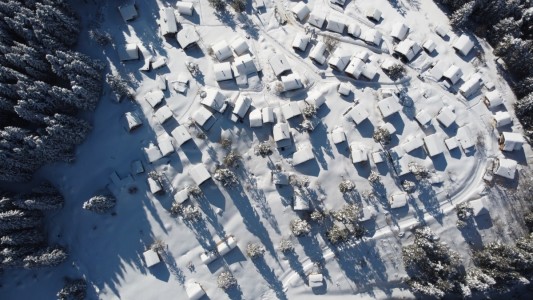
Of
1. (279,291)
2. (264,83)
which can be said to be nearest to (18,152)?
(264,83)

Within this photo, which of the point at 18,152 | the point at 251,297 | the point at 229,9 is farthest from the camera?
the point at 229,9

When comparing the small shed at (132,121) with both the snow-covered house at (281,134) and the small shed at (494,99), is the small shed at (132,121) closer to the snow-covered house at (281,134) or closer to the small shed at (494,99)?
the snow-covered house at (281,134)

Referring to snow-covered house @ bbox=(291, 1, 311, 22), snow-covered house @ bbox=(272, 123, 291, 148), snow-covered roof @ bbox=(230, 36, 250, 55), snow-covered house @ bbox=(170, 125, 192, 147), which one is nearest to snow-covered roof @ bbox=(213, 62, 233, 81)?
snow-covered roof @ bbox=(230, 36, 250, 55)

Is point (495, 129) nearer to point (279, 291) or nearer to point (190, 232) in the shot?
point (279, 291)

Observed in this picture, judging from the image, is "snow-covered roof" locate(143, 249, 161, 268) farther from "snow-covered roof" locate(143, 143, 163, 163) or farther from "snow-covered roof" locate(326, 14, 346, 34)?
→ "snow-covered roof" locate(326, 14, 346, 34)

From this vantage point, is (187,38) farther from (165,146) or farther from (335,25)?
(335,25)

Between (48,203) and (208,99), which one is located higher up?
(208,99)

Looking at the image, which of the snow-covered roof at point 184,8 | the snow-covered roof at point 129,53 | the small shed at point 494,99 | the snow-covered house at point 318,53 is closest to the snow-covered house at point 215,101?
the snow-covered roof at point 129,53
